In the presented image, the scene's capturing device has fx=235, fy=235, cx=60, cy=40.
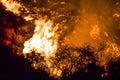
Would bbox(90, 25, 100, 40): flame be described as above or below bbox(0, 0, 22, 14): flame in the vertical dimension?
below

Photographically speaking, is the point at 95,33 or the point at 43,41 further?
the point at 95,33

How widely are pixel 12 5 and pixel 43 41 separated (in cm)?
51

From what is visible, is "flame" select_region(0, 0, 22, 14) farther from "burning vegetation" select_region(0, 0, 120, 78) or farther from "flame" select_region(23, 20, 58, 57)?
"flame" select_region(23, 20, 58, 57)

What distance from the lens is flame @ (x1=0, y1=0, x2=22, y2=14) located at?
8.21ft

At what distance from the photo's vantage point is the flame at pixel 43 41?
247 centimetres

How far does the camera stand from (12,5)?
2.53 meters

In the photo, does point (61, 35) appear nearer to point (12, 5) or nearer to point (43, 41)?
point (43, 41)

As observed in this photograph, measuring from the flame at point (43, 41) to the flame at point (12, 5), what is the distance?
25 centimetres

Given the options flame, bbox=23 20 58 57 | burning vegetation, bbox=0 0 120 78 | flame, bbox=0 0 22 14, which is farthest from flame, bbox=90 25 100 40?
flame, bbox=0 0 22 14

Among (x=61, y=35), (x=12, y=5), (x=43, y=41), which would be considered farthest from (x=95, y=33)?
(x=12, y=5)

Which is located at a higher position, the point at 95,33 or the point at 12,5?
the point at 12,5

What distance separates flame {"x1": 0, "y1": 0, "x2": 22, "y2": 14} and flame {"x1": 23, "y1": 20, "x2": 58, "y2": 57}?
248mm

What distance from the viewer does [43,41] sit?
249 centimetres

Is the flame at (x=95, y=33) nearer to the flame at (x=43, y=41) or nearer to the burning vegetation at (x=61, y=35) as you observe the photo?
the burning vegetation at (x=61, y=35)
